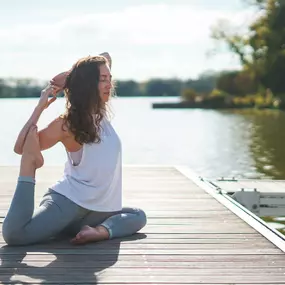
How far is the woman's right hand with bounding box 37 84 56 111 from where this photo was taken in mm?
4820

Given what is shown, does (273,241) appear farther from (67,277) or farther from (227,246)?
(67,277)

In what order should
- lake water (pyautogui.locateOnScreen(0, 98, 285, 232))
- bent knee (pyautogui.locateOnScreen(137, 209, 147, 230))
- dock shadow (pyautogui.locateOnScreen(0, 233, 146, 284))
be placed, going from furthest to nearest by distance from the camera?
1. lake water (pyautogui.locateOnScreen(0, 98, 285, 232))
2. bent knee (pyautogui.locateOnScreen(137, 209, 147, 230))
3. dock shadow (pyautogui.locateOnScreen(0, 233, 146, 284))

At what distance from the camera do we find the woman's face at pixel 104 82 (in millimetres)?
4820

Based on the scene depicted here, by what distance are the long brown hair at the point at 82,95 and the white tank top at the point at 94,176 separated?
0.48ft

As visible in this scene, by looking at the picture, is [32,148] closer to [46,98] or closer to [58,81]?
[46,98]

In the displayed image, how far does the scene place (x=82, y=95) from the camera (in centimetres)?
479

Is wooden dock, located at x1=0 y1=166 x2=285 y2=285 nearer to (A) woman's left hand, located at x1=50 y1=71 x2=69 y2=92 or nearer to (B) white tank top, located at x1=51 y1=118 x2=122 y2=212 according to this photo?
(B) white tank top, located at x1=51 y1=118 x2=122 y2=212

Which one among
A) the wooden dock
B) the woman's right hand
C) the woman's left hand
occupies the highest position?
the woman's left hand

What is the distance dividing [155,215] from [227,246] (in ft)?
4.43

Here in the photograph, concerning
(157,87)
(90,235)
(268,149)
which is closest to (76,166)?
(90,235)

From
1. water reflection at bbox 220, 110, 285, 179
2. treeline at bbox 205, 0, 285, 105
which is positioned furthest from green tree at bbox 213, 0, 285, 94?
water reflection at bbox 220, 110, 285, 179

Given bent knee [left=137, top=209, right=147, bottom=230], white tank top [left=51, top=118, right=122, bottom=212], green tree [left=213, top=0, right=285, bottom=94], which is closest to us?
white tank top [left=51, top=118, right=122, bottom=212]

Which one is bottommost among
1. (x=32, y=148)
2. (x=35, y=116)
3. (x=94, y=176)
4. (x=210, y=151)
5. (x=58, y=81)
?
(x=210, y=151)

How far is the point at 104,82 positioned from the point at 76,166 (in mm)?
564
